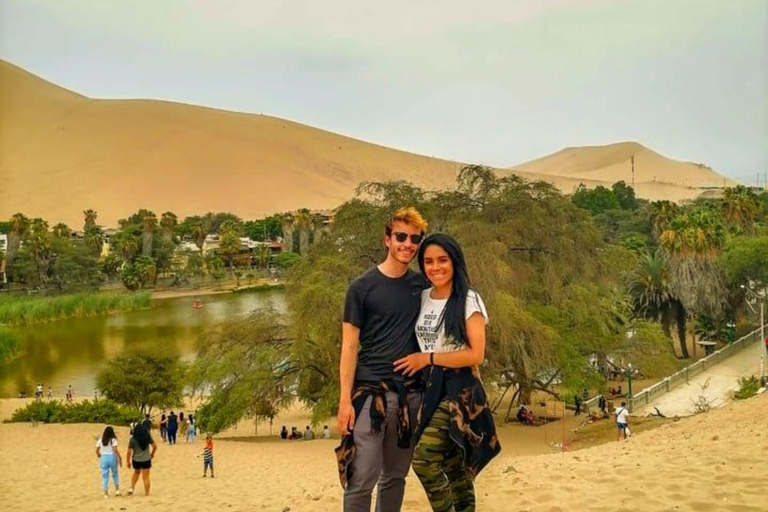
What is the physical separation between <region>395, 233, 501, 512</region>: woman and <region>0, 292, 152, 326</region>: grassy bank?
4265 centimetres

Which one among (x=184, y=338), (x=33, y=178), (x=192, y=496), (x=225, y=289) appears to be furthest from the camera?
(x=33, y=178)

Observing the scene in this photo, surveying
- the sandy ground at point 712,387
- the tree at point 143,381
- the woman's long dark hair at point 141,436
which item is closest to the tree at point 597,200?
the sandy ground at point 712,387

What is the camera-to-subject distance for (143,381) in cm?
2012

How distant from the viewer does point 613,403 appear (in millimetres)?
19531

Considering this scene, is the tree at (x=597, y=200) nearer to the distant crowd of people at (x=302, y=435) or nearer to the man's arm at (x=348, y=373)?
the distant crowd of people at (x=302, y=435)

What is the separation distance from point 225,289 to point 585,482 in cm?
5828

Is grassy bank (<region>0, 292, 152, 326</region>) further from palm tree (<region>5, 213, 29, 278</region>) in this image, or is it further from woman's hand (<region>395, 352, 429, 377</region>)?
woman's hand (<region>395, 352, 429, 377</region>)

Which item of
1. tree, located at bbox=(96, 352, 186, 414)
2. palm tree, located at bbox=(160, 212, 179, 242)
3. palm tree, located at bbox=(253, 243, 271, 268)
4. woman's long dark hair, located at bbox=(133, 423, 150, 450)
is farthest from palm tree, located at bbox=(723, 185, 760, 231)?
palm tree, located at bbox=(160, 212, 179, 242)

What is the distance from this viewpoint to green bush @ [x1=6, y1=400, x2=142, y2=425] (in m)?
18.9

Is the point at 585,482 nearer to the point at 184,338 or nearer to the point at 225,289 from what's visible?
the point at 184,338

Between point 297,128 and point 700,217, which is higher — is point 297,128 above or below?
above

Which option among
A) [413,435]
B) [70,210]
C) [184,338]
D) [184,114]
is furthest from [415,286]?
[184,114]

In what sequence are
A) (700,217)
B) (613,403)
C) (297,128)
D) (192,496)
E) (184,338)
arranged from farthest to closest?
(297,128), (184,338), (700,217), (613,403), (192,496)

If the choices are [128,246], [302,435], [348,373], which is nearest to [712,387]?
[302,435]
